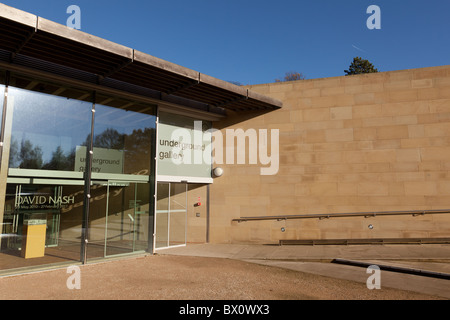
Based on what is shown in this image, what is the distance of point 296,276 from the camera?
712 centimetres

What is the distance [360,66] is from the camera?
1447 inches

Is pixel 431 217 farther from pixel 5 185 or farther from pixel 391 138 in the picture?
pixel 5 185

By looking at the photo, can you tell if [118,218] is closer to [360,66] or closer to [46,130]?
[46,130]

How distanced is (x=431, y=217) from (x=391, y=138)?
280cm

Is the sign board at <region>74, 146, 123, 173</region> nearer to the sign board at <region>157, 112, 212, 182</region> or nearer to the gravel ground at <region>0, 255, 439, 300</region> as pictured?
the sign board at <region>157, 112, 212, 182</region>

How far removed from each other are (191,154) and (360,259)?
661 centimetres

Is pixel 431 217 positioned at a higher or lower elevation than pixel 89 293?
higher

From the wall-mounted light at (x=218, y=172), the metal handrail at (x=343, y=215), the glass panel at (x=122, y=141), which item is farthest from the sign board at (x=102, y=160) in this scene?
the metal handrail at (x=343, y=215)

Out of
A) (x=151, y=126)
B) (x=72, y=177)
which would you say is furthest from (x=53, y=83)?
(x=151, y=126)

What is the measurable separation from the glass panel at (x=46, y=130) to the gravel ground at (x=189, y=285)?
109 inches

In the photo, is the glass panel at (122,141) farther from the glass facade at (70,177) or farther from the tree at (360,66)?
the tree at (360,66)
